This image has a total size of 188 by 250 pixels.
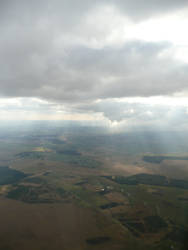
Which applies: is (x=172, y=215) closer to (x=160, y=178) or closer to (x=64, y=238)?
(x=64, y=238)

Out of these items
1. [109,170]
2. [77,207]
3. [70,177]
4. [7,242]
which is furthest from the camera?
[109,170]

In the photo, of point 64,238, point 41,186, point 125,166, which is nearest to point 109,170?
point 125,166

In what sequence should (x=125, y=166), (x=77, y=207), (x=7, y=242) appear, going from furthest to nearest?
(x=125, y=166) < (x=77, y=207) < (x=7, y=242)

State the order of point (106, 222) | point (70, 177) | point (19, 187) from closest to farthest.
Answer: point (106, 222) < point (19, 187) < point (70, 177)

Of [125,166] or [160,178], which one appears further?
[125,166]

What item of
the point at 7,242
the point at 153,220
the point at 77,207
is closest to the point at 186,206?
the point at 153,220

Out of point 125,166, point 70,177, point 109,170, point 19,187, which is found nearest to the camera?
point 19,187

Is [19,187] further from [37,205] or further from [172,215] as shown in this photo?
[172,215]

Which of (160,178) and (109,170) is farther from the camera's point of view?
(109,170)
